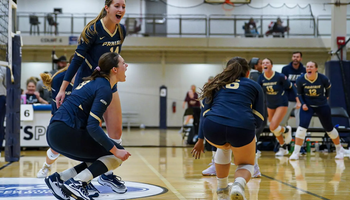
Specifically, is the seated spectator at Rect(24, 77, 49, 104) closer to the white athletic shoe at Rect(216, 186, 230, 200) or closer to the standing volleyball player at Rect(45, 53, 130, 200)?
the standing volleyball player at Rect(45, 53, 130, 200)

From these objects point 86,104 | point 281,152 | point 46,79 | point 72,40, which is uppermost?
point 72,40

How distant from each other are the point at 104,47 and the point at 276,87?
5015mm

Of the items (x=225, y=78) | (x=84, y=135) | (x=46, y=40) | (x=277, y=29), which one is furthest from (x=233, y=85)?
(x=46, y=40)

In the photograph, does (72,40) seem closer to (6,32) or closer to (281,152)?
(6,32)

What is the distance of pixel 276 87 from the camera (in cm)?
851

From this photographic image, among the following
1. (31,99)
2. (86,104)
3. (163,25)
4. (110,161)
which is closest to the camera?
(86,104)

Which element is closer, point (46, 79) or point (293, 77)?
point (46, 79)

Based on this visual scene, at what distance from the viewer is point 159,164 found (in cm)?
722

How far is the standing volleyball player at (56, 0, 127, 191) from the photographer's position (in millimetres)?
4117

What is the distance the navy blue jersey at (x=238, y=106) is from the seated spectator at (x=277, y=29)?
50.4ft

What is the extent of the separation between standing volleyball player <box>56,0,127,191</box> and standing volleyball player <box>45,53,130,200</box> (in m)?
0.55

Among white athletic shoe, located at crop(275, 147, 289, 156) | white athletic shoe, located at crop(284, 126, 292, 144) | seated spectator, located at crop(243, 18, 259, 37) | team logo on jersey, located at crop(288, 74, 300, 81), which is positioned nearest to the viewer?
white athletic shoe, located at crop(275, 147, 289, 156)

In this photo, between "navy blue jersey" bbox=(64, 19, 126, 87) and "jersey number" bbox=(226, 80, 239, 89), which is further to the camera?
"navy blue jersey" bbox=(64, 19, 126, 87)

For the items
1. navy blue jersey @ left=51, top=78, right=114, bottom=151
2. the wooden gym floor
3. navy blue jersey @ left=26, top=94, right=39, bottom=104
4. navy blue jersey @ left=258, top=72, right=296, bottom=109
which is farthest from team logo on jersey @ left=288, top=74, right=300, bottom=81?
navy blue jersey @ left=51, top=78, right=114, bottom=151
